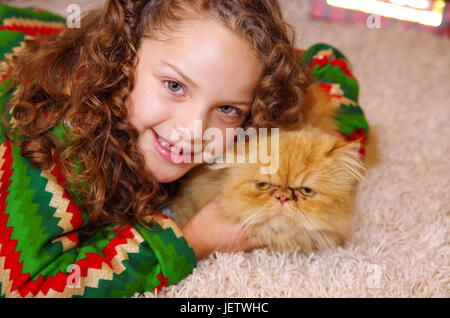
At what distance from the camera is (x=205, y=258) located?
107 centimetres

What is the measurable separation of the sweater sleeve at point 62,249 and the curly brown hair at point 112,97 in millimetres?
52

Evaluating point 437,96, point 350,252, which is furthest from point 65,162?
point 437,96

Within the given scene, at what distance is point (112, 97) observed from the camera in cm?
100

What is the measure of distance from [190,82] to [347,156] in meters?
0.45

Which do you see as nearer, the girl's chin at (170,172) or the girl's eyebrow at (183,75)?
the girl's eyebrow at (183,75)

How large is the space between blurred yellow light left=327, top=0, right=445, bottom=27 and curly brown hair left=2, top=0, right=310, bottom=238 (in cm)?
172

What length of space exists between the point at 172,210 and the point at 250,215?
0.30 metres

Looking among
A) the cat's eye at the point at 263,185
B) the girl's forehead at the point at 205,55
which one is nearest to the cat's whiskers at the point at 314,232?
the cat's eye at the point at 263,185

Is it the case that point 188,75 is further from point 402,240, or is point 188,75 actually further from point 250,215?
point 402,240

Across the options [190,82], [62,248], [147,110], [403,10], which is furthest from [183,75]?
[403,10]

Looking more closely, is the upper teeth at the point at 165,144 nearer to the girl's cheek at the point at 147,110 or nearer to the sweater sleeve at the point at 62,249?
the girl's cheek at the point at 147,110

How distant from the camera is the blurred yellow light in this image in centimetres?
246

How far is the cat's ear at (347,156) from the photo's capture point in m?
0.94

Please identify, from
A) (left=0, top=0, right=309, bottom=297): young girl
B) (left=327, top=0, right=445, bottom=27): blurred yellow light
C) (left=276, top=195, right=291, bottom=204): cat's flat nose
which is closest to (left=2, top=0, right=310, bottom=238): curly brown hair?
(left=0, top=0, right=309, bottom=297): young girl
